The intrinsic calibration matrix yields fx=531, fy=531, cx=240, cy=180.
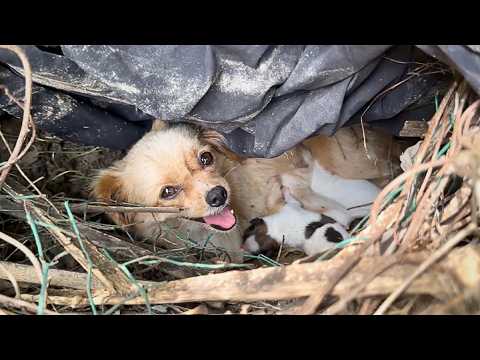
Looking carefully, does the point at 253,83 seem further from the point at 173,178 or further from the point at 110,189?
the point at 110,189

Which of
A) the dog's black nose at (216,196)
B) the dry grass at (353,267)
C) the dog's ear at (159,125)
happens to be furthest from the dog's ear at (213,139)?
the dry grass at (353,267)

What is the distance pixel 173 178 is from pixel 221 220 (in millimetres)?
344

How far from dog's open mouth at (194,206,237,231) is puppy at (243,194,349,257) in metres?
0.32

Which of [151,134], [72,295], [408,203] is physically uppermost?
[151,134]

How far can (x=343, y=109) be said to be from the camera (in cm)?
204

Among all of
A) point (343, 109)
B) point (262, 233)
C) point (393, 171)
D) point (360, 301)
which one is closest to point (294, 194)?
point (262, 233)

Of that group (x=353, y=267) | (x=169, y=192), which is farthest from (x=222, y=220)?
(x=353, y=267)

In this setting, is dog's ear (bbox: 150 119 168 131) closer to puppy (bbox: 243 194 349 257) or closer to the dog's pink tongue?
the dog's pink tongue

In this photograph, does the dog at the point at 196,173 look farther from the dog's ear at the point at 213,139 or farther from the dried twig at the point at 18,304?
the dried twig at the point at 18,304

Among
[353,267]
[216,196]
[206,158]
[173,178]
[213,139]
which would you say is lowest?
[353,267]

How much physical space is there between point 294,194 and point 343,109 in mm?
1359

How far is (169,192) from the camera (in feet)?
9.00

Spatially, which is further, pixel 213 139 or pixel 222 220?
pixel 213 139

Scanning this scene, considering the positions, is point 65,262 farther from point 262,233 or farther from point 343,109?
point 343,109
